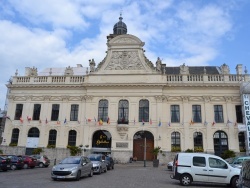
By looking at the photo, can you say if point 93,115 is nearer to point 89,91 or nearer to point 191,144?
point 89,91

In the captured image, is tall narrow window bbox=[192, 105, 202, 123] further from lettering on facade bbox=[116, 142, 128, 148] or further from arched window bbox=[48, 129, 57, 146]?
arched window bbox=[48, 129, 57, 146]

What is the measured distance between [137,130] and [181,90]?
822 cm

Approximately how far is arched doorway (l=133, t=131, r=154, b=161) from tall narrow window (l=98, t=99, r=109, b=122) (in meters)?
4.90

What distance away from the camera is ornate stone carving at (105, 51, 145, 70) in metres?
35.5

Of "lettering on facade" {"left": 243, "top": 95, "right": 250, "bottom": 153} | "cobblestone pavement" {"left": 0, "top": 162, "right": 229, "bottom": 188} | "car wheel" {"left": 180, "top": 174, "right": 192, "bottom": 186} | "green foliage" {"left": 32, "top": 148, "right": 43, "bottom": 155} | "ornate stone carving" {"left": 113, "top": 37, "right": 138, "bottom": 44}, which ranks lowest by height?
"cobblestone pavement" {"left": 0, "top": 162, "right": 229, "bottom": 188}

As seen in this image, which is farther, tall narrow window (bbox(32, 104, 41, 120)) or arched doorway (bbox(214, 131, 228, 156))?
tall narrow window (bbox(32, 104, 41, 120))

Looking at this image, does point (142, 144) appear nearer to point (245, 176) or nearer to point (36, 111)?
point (36, 111)

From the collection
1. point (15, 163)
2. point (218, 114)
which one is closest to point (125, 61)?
point (218, 114)

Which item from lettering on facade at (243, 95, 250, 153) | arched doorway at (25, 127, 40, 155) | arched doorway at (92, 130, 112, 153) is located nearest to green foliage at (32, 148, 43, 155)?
arched doorway at (25, 127, 40, 155)

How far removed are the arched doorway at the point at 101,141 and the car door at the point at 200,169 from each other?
20616 mm

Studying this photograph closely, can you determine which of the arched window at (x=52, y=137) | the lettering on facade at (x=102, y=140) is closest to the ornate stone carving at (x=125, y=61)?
the lettering on facade at (x=102, y=140)

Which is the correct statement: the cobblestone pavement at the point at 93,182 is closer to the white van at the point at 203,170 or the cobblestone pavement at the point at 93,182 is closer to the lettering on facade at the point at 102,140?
the white van at the point at 203,170

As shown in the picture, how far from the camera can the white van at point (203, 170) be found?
13.2 meters

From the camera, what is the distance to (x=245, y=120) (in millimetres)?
31359
